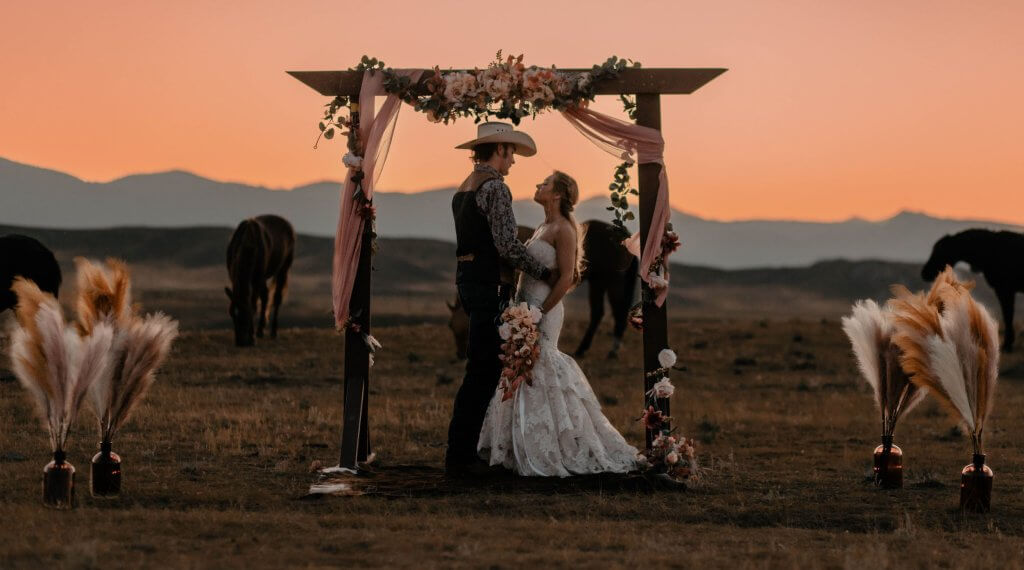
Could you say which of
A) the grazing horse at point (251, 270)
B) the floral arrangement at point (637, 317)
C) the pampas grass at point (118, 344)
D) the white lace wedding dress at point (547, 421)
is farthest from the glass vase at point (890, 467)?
the grazing horse at point (251, 270)

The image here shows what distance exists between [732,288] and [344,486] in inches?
4219

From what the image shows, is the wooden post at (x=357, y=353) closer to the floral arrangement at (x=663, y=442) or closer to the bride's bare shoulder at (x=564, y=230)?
the bride's bare shoulder at (x=564, y=230)

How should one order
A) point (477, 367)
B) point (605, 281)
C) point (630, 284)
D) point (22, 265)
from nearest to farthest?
point (477, 367) < point (22, 265) < point (605, 281) < point (630, 284)

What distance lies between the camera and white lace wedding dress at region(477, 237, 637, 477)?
10789 millimetres

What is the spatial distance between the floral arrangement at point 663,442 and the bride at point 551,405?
206mm

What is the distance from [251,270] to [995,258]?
1559cm

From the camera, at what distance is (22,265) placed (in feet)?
71.1

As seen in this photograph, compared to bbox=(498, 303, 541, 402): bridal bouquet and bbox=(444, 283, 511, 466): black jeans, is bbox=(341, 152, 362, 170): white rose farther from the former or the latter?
bbox=(498, 303, 541, 402): bridal bouquet

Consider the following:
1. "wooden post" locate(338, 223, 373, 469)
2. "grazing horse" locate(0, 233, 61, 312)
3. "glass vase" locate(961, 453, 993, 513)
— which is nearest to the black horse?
"grazing horse" locate(0, 233, 61, 312)

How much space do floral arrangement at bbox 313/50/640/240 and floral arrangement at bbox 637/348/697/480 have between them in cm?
156

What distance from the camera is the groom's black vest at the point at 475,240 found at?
10.5 m

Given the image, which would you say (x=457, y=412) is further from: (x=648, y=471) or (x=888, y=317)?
(x=888, y=317)

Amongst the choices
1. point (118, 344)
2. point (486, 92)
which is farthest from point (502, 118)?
point (118, 344)

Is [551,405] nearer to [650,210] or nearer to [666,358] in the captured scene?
[666,358]
